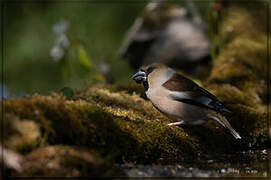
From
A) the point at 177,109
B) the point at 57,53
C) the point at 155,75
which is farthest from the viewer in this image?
the point at 57,53

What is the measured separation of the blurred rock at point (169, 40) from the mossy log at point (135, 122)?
1848mm

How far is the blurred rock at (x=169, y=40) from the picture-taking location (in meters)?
10.2

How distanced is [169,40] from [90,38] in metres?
2.80

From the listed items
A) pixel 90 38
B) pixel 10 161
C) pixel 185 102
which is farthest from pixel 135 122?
pixel 90 38

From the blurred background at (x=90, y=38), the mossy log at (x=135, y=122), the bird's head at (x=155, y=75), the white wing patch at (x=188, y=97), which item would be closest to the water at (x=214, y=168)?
the mossy log at (x=135, y=122)

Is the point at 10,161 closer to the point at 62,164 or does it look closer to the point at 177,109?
the point at 62,164

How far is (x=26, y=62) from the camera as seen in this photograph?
13.9 metres

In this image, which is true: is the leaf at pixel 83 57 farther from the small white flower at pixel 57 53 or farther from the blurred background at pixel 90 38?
the small white flower at pixel 57 53

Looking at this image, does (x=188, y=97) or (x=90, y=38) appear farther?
(x=90, y=38)

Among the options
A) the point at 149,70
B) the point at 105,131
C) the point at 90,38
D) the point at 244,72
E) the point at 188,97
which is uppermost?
→ the point at 90,38

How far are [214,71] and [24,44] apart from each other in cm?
830

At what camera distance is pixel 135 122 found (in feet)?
14.9

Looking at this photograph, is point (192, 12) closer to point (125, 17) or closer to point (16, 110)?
point (125, 17)

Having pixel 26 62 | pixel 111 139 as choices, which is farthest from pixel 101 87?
pixel 26 62
